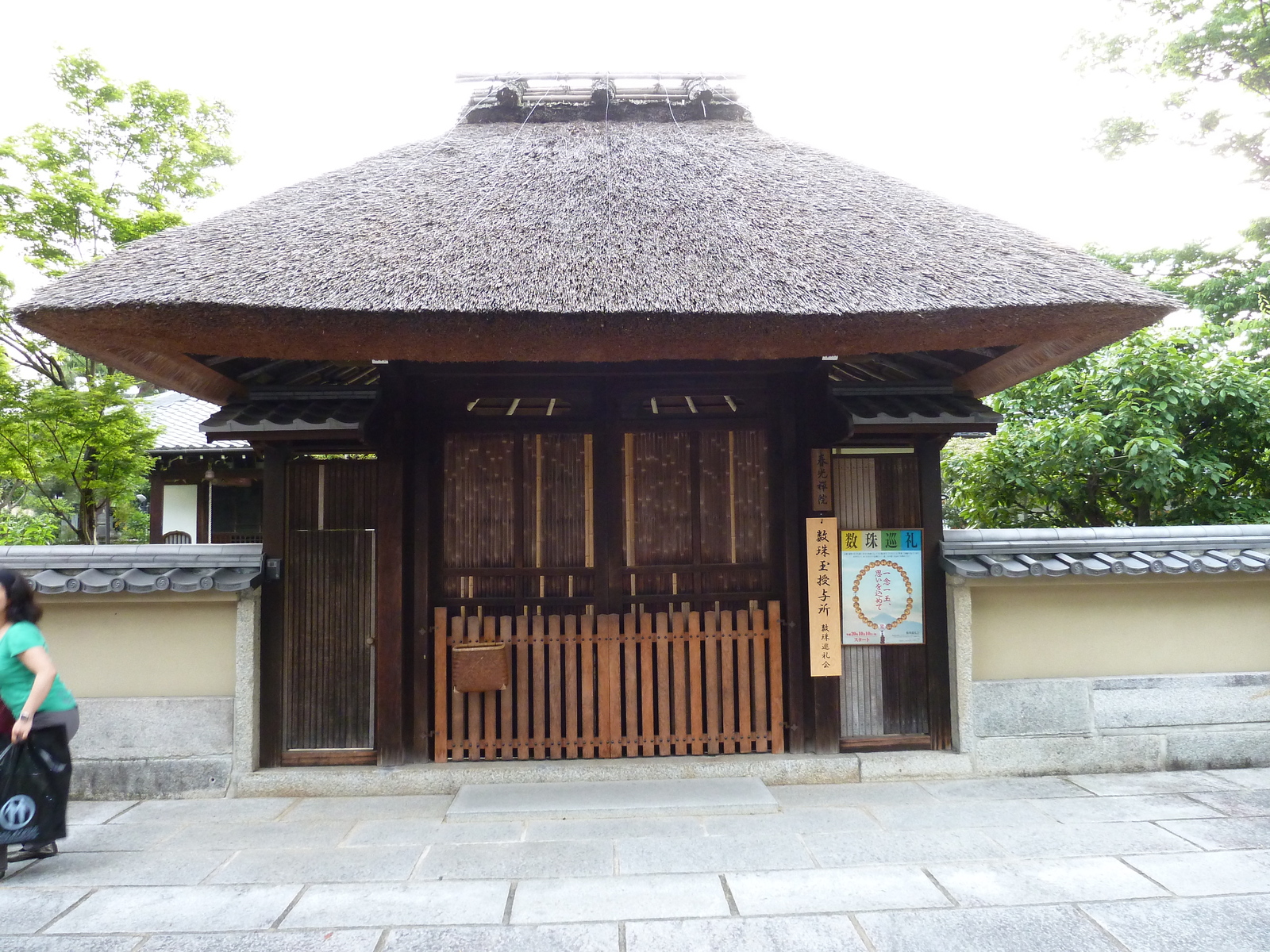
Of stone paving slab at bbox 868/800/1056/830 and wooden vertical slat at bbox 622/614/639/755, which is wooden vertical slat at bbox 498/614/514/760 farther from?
stone paving slab at bbox 868/800/1056/830

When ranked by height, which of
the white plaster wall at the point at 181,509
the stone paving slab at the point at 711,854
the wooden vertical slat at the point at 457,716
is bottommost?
the stone paving slab at the point at 711,854

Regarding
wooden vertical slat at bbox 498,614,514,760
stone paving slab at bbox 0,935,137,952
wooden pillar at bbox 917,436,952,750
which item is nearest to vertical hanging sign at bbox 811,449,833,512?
wooden pillar at bbox 917,436,952,750

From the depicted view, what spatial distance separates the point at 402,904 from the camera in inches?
118

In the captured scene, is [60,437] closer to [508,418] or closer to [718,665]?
[508,418]

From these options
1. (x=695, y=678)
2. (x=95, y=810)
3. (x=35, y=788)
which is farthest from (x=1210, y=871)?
(x=95, y=810)

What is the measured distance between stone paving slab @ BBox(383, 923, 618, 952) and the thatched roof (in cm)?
293

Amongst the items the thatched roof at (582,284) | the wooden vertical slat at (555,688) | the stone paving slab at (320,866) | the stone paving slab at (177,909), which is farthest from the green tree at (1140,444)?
the stone paving slab at (177,909)

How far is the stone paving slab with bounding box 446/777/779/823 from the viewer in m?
3.95

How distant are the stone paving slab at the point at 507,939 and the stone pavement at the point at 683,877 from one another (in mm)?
10

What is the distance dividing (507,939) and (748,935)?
1.02 m

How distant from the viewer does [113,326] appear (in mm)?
3646

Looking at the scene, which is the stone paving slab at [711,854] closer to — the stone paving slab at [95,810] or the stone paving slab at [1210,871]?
the stone paving slab at [1210,871]

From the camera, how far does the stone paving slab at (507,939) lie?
2.65 m

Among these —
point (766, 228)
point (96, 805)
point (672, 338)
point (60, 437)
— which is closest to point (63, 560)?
point (96, 805)
